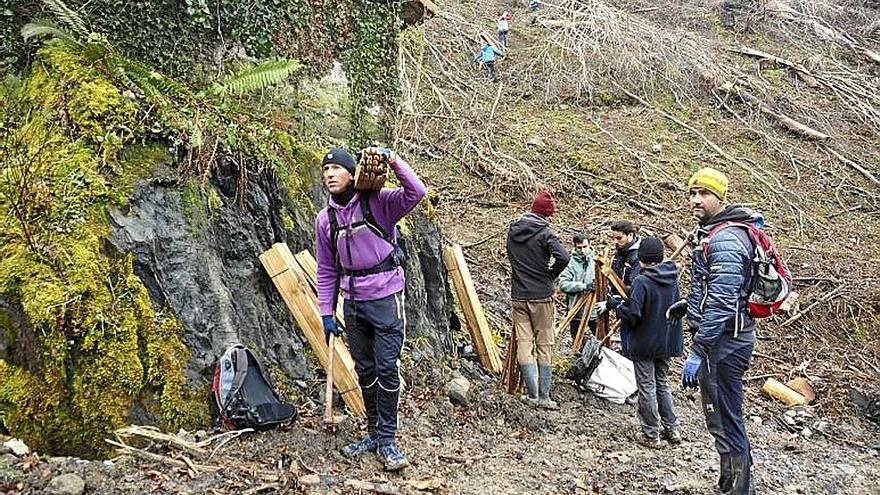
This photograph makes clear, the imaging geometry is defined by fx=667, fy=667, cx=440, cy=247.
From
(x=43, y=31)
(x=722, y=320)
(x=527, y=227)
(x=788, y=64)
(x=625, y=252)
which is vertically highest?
(x=43, y=31)

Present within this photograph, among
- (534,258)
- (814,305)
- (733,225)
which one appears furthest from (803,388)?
(733,225)

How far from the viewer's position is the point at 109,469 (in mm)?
3928

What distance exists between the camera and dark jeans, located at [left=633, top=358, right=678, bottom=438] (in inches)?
246

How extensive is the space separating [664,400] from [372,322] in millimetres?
3325

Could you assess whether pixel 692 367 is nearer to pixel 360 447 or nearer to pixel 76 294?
pixel 360 447

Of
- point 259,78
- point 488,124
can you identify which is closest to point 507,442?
point 259,78

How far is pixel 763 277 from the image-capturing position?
4.46 metres

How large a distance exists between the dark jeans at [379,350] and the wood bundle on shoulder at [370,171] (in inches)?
30.9

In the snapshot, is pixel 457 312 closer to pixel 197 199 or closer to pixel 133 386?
pixel 197 199

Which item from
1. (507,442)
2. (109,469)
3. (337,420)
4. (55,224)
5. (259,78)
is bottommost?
(507,442)

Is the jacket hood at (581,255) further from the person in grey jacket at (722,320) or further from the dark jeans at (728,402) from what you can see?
A: the dark jeans at (728,402)

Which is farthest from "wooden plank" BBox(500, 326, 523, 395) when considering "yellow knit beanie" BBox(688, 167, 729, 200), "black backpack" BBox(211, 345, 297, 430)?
"yellow knit beanie" BBox(688, 167, 729, 200)

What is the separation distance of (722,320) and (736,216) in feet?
2.35

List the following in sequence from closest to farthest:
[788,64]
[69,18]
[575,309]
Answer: [69,18]
[575,309]
[788,64]
